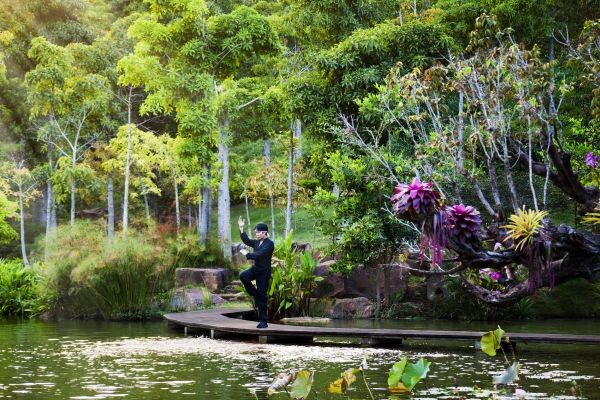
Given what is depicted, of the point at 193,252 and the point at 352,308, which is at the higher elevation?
the point at 193,252

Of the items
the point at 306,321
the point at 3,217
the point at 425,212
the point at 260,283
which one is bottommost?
the point at 306,321

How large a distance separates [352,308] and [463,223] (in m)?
10.2

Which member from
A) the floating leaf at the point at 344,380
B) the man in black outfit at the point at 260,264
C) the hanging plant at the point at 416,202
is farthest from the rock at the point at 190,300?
the floating leaf at the point at 344,380

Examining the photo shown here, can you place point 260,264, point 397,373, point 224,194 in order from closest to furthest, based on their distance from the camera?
point 397,373 → point 260,264 → point 224,194

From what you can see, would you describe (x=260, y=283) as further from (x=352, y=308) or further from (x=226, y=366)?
(x=352, y=308)

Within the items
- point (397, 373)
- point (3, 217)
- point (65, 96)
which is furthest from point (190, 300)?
point (397, 373)

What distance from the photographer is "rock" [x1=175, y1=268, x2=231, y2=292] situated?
76.5ft

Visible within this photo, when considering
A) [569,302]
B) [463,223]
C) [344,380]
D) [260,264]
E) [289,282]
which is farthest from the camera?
[569,302]

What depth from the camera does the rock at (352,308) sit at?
20609 mm

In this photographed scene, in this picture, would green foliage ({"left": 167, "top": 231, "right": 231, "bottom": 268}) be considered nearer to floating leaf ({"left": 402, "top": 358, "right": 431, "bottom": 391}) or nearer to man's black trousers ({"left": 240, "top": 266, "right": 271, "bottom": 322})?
man's black trousers ({"left": 240, "top": 266, "right": 271, "bottom": 322})

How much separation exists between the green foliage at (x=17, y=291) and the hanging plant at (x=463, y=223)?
15237 millimetres

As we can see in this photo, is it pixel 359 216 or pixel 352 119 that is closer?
pixel 359 216

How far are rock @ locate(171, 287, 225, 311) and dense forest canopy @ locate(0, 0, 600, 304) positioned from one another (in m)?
3.22

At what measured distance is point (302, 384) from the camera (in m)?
6.24
